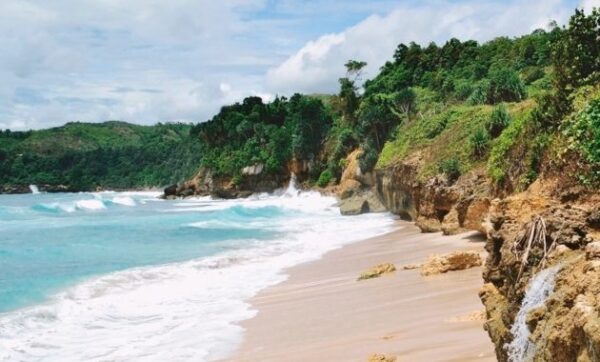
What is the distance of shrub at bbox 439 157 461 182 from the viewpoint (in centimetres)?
2008

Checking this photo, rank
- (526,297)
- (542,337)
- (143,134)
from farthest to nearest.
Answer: (143,134) < (526,297) < (542,337)

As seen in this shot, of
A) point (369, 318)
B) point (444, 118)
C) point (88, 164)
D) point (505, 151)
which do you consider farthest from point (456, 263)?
point (88, 164)

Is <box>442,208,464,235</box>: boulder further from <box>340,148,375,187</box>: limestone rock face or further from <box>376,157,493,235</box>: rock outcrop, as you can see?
<box>340,148,375,187</box>: limestone rock face

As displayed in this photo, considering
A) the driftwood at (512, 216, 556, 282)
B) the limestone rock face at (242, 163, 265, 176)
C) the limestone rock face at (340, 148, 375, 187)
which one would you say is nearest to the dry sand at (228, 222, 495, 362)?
the driftwood at (512, 216, 556, 282)

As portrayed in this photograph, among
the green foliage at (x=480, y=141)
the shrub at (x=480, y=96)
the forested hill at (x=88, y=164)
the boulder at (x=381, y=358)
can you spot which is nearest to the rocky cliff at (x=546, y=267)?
the boulder at (x=381, y=358)

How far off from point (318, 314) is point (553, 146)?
16.7ft

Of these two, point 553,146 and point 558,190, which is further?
point 553,146

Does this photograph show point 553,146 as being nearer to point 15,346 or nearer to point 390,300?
point 390,300

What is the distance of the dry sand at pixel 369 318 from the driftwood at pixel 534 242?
4.48 ft

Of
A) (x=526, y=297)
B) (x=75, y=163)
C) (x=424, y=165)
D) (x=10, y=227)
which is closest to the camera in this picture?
(x=526, y=297)

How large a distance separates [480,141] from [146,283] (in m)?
10.9

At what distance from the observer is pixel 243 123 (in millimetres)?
71250

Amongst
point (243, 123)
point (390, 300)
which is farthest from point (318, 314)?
point (243, 123)

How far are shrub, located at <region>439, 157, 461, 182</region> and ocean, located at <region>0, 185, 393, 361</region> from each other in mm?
Answer: 4284
